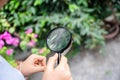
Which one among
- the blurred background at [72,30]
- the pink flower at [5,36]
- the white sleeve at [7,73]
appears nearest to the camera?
the white sleeve at [7,73]

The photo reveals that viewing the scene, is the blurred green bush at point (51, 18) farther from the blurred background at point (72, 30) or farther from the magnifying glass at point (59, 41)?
the magnifying glass at point (59, 41)

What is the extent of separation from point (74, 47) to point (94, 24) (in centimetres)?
35

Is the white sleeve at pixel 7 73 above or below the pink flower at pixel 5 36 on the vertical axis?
above

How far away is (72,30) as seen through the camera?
324cm

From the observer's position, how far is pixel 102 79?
3.21 metres

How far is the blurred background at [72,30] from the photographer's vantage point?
3.17m

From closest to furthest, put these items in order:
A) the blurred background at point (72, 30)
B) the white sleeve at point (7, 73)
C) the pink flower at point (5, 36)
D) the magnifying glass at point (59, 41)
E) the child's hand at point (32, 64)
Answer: the white sleeve at point (7, 73), the magnifying glass at point (59, 41), the child's hand at point (32, 64), the pink flower at point (5, 36), the blurred background at point (72, 30)

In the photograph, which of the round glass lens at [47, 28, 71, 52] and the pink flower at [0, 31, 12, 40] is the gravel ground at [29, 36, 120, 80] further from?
the round glass lens at [47, 28, 71, 52]

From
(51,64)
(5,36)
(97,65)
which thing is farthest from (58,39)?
(97,65)

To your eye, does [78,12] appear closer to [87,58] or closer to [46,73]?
[87,58]

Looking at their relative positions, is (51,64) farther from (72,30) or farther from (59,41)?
(72,30)

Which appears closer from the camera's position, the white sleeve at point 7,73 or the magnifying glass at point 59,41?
the white sleeve at point 7,73

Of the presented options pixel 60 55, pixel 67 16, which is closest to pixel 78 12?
pixel 67 16

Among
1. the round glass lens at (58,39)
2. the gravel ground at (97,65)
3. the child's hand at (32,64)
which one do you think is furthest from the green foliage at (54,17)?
the round glass lens at (58,39)
